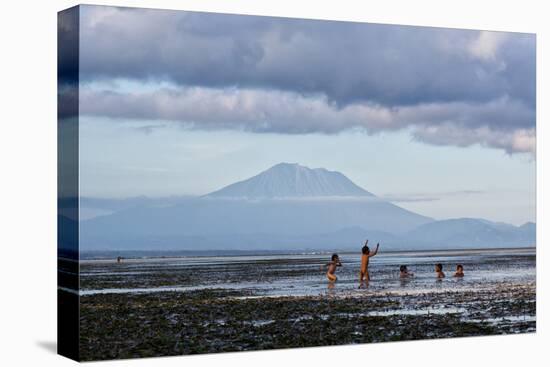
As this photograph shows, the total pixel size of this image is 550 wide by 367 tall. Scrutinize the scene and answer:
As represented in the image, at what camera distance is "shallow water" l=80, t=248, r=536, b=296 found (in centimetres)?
2073

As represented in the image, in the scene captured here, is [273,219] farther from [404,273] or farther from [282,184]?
[404,273]

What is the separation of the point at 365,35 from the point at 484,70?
2429mm

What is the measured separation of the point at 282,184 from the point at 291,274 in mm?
1833

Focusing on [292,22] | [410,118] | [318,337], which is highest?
[292,22]

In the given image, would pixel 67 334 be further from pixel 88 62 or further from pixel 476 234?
pixel 476 234

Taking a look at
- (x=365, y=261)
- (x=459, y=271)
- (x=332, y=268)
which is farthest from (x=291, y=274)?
(x=459, y=271)

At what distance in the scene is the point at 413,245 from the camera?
2361cm

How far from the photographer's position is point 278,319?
68.2 feet

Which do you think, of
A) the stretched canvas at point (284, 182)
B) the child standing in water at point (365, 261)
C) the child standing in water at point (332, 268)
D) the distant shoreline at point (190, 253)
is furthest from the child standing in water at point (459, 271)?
the child standing in water at point (332, 268)

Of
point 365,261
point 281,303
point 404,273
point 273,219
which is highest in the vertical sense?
point 273,219

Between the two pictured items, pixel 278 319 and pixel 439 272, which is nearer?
pixel 278 319

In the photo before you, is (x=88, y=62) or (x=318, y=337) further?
(x=318, y=337)

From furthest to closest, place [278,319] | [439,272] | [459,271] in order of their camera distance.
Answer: [459,271]
[439,272]
[278,319]

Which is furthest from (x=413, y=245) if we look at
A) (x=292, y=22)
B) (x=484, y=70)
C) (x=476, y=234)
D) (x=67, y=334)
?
(x=67, y=334)
